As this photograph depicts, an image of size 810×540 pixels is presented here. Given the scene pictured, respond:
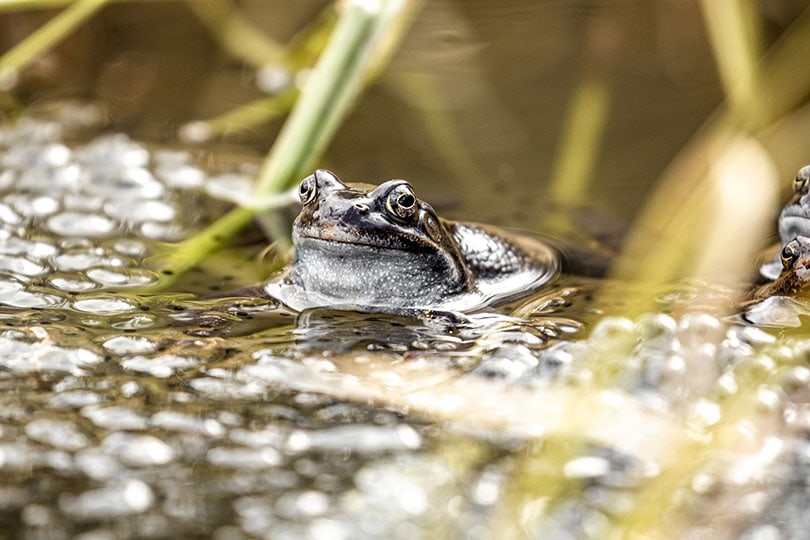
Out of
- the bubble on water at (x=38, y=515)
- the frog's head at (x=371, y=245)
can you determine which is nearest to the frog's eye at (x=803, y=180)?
the frog's head at (x=371, y=245)

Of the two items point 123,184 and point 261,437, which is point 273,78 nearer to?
point 123,184

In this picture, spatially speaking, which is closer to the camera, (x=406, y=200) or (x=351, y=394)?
(x=351, y=394)

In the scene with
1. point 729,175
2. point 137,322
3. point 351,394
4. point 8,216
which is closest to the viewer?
point 351,394

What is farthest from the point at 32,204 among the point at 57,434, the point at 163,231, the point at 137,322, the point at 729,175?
the point at 729,175

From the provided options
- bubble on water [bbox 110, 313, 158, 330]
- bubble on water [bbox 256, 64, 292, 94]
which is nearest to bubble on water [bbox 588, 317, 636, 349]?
bubble on water [bbox 110, 313, 158, 330]

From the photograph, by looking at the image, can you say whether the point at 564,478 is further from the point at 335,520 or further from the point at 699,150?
the point at 699,150

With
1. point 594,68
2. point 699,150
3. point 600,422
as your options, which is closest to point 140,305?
point 600,422
